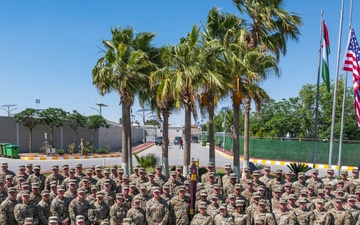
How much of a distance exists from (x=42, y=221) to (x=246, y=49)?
11753mm

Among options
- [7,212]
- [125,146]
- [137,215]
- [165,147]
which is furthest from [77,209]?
[165,147]

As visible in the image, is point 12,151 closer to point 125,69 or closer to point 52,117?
point 52,117

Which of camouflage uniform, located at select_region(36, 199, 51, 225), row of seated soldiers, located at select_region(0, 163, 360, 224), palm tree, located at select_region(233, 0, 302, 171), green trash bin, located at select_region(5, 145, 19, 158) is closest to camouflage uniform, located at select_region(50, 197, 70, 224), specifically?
row of seated soldiers, located at select_region(0, 163, 360, 224)

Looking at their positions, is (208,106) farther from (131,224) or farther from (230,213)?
(131,224)

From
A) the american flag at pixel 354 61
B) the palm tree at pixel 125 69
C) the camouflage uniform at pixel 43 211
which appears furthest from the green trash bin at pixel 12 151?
the american flag at pixel 354 61

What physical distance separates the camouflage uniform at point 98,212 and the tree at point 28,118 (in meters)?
26.7

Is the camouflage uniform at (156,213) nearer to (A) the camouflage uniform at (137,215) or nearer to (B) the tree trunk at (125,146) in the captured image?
(A) the camouflage uniform at (137,215)

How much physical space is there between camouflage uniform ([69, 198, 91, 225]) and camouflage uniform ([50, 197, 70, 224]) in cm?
25

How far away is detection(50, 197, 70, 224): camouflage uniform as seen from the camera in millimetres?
9156

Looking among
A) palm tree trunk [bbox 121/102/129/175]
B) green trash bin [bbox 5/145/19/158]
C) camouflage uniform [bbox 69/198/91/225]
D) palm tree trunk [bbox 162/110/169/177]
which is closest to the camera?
camouflage uniform [bbox 69/198/91/225]

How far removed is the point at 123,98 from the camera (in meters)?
17.0

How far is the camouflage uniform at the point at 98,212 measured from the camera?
9107 mm

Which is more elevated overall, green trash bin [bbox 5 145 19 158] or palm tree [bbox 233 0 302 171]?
palm tree [bbox 233 0 302 171]

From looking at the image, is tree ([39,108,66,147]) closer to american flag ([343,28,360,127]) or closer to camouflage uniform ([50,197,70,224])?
american flag ([343,28,360,127])
